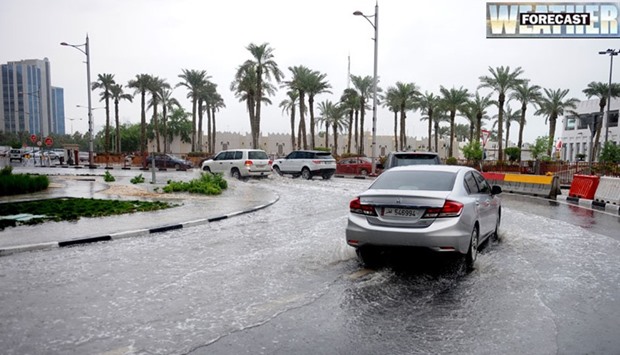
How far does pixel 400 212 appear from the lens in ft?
20.5

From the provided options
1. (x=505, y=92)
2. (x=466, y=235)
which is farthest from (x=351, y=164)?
(x=466, y=235)

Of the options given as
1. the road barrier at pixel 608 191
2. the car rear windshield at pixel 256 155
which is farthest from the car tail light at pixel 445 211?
the car rear windshield at pixel 256 155

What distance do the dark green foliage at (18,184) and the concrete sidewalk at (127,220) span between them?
1.40 ft

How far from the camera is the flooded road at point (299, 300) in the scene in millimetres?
4055

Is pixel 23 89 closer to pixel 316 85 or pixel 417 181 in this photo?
pixel 316 85

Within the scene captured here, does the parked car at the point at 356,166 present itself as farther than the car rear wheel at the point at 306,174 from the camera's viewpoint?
Yes

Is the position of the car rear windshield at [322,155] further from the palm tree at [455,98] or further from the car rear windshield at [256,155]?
the palm tree at [455,98]

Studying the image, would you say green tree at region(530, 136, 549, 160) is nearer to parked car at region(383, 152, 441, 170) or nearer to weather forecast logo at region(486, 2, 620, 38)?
weather forecast logo at region(486, 2, 620, 38)

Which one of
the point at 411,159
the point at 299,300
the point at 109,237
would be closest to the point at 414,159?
the point at 411,159

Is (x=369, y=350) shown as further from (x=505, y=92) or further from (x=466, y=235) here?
(x=505, y=92)

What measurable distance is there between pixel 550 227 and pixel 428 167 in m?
5.20

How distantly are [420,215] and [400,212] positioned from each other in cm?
27

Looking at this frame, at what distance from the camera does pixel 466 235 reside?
6.27 metres

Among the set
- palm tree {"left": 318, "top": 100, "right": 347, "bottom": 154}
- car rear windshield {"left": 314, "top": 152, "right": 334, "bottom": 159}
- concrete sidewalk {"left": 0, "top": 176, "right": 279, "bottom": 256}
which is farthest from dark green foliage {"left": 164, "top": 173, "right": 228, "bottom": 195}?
palm tree {"left": 318, "top": 100, "right": 347, "bottom": 154}
